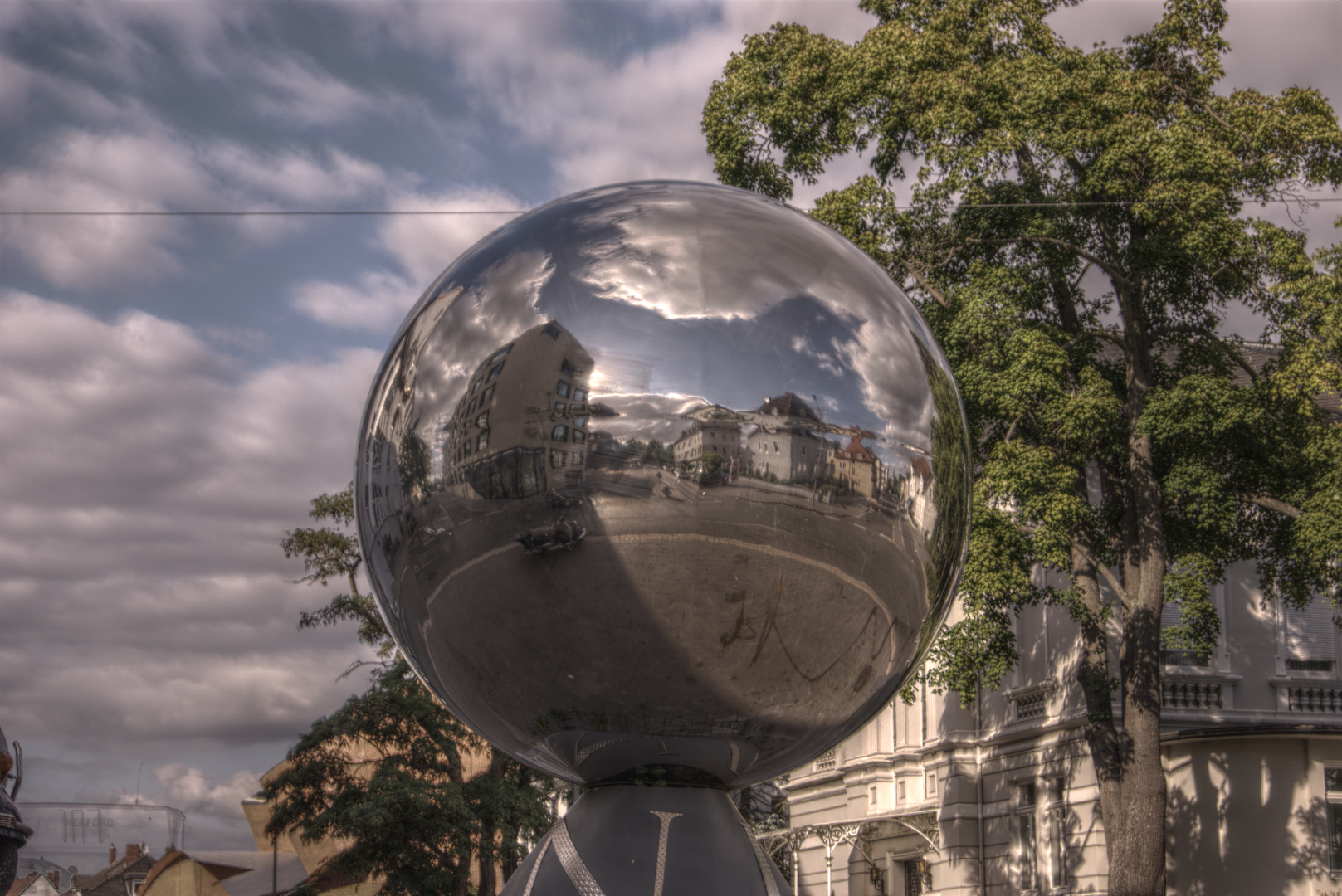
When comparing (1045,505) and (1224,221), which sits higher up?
(1224,221)

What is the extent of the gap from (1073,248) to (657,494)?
14.1 m

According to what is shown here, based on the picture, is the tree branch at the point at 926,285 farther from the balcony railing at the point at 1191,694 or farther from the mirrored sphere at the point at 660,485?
the mirrored sphere at the point at 660,485

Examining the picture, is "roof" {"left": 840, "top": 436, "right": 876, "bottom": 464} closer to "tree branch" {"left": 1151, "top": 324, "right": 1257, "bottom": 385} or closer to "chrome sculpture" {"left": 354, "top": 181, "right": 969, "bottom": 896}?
"chrome sculpture" {"left": 354, "top": 181, "right": 969, "bottom": 896}

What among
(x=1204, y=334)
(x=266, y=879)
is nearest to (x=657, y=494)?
(x=1204, y=334)

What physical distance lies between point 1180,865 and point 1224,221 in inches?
395

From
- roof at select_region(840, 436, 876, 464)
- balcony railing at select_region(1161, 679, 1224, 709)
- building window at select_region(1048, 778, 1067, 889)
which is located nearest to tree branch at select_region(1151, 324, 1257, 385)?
balcony railing at select_region(1161, 679, 1224, 709)

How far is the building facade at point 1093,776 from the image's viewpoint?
1808 centimetres

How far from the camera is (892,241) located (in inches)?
634

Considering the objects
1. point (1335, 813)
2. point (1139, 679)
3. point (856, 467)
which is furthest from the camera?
point (1335, 813)

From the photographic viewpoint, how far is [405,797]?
17.7 meters

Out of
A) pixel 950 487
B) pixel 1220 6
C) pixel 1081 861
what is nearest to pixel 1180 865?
pixel 1081 861

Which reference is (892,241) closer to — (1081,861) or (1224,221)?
(1224,221)

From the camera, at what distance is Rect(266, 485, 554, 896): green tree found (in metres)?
17.9

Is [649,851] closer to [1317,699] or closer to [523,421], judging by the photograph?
[523,421]
